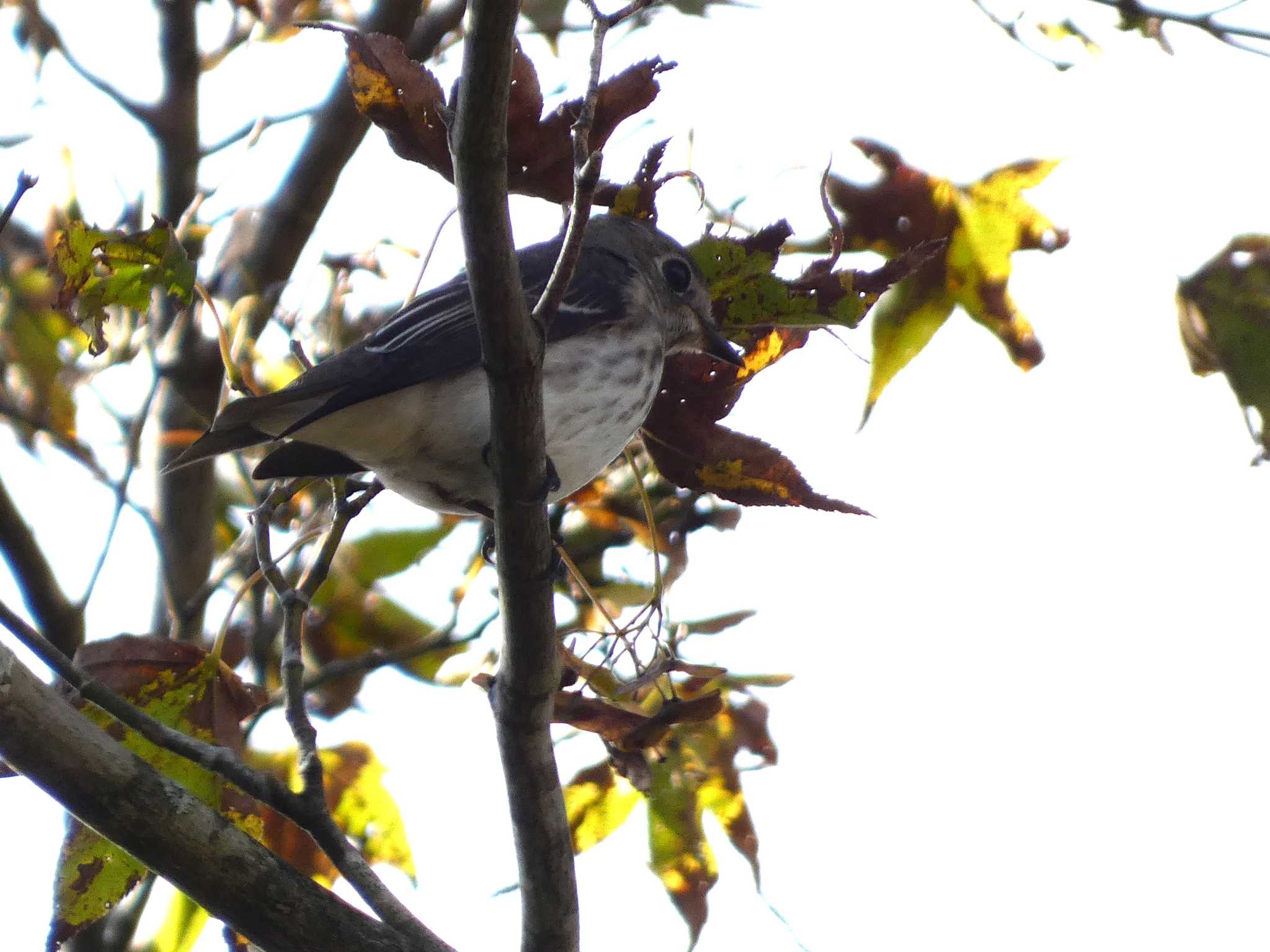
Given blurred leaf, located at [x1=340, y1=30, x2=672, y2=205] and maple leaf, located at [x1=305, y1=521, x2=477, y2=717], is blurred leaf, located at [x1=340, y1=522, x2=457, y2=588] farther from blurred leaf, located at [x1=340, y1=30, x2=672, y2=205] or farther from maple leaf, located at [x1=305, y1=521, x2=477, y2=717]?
blurred leaf, located at [x1=340, y1=30, x2=672, y2=205]

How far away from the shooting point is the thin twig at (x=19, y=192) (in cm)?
244

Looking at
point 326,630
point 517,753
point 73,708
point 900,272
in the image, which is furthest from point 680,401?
point 326,630

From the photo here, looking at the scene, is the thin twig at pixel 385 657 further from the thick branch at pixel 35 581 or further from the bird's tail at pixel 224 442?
the bird's tail at pixel 224 442

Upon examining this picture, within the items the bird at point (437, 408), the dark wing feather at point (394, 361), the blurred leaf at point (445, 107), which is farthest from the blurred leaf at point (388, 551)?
the blurred leaf at point (445, 107)

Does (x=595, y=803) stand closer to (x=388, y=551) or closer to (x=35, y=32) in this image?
(x=388, y=551)

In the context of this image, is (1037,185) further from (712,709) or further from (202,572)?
(202,572)

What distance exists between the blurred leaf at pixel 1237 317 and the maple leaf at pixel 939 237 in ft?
0.96

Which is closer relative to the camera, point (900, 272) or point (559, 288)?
point (559, 288)

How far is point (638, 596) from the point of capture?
11.2 feet

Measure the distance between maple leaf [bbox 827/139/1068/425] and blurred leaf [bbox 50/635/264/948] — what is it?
1.41 m

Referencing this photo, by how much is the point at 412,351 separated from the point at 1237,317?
69.7 inches

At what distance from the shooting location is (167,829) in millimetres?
2238

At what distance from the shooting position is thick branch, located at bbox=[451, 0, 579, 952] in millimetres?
1935

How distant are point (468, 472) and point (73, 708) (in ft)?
4.12
